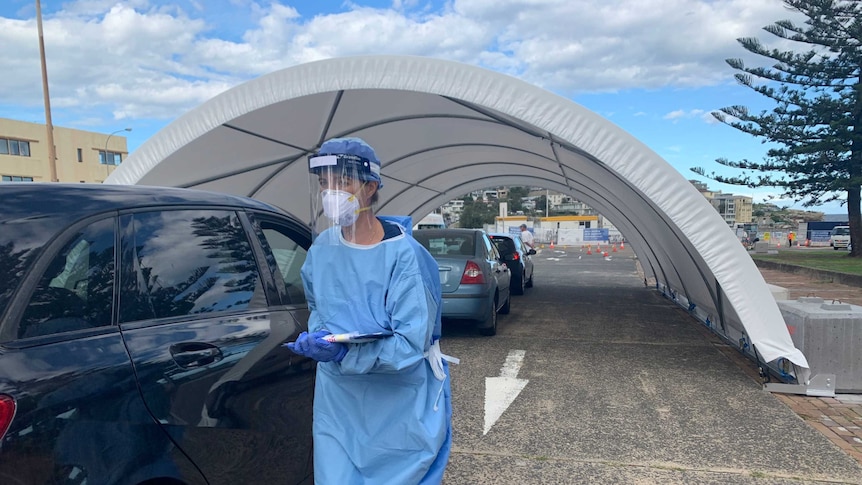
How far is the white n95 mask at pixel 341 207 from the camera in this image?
90.5 inches

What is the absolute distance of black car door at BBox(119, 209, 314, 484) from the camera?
212 cm

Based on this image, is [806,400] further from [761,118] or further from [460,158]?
[761,118]

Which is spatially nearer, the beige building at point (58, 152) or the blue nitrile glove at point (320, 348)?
the blue nitrile glove at point (320, 348)

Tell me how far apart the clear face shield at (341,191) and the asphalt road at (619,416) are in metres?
2.25

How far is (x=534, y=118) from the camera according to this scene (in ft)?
19.2

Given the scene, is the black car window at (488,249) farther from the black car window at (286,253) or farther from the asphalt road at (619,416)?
the black car window at (286,253)

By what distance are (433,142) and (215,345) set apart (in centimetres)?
823

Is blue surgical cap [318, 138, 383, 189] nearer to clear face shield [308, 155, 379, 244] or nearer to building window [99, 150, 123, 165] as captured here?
clear face shield [308, 155, 379, 244]

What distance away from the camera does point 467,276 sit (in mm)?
7977

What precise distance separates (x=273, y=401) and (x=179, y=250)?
31.1 inches

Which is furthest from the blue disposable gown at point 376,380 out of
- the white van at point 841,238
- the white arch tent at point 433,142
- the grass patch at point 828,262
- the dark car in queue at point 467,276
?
the white van at point 841,238

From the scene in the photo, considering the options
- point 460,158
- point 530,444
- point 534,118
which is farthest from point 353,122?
point 530,444

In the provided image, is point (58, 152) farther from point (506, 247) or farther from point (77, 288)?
point (77, 288)

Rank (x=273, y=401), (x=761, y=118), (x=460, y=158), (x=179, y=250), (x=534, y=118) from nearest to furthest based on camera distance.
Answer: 1. (x=179, y=250)
2. (x=273, y=401)
3. (x=534, y=118)
4. (x=460, y=158)
5. (x=761, y=118)
